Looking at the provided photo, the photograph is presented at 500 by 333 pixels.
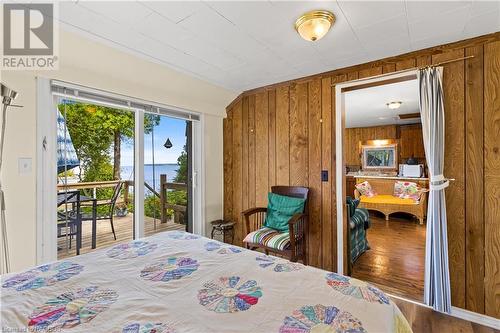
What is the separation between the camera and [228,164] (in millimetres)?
3713

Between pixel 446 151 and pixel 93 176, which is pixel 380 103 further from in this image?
pixel 93 176

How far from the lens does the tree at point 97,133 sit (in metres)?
2.30

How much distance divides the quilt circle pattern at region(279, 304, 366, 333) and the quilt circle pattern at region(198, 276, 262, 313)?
18 cm

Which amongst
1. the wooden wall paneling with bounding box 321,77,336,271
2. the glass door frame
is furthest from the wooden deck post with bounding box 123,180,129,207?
the wooden wall paneling with bounding box 321,77,336,271

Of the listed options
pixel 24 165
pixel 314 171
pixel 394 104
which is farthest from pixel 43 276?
Result: pixel 394 104

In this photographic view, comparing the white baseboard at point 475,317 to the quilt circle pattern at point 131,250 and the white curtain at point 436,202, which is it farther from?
the quilt circle pattern at point 131,250

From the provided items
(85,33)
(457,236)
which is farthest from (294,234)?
(85,33)

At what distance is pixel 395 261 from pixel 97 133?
3857 mm

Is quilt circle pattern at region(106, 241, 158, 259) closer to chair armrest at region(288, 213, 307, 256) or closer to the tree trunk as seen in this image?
the tree trunk

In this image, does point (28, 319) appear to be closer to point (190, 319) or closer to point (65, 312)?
point (65, 312)

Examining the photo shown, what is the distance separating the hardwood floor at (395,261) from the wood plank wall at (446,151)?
16.7 inches

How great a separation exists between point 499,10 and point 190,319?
268cm

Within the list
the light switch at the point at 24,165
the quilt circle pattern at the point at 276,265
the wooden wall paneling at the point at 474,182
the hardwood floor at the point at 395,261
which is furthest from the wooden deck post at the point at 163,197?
the wooden wall paneling at the point at 474,182

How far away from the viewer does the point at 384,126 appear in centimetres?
631
